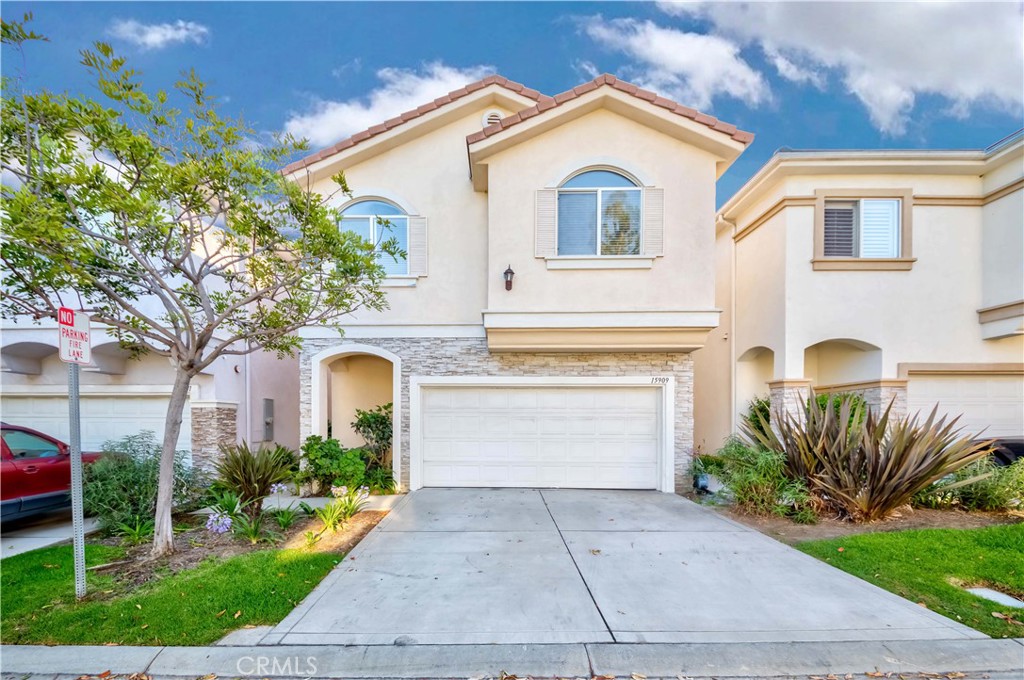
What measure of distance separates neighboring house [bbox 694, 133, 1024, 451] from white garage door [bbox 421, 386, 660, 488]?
3.33 meters

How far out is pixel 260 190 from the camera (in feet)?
18.3

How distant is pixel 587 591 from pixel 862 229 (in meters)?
9.48

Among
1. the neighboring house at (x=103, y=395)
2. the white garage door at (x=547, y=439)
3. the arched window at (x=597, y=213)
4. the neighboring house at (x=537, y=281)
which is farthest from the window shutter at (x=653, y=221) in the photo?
the neighboring house at (x=103, y=395)

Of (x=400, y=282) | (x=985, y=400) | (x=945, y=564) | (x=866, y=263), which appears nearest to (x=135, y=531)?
(x=400, y=282)

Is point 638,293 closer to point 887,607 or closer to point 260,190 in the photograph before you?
point 887,607

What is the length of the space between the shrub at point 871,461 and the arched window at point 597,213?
446 cm

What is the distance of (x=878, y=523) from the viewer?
6.39 meters

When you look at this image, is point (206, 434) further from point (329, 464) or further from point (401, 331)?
point (401, 331)

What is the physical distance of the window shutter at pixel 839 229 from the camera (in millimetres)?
9438

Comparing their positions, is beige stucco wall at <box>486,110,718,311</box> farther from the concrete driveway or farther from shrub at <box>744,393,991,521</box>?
the concrete driveway

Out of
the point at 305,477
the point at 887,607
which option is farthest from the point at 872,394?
the point at 305,477

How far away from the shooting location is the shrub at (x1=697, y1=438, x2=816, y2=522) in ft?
22.4

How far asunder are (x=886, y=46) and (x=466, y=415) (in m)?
12.8

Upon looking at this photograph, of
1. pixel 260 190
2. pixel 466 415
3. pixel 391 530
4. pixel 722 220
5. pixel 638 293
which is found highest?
pixel 722 220
